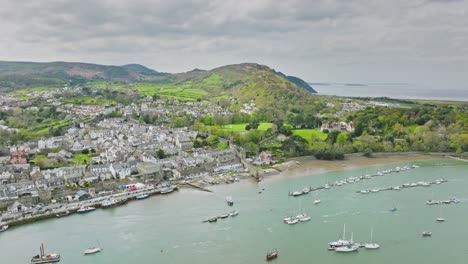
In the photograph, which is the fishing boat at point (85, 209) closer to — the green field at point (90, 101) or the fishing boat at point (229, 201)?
the fishing boat at point (229, 201)

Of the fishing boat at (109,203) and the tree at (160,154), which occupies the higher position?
the tree at (160,154)

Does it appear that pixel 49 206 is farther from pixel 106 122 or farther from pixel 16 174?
→ pixel 106 122

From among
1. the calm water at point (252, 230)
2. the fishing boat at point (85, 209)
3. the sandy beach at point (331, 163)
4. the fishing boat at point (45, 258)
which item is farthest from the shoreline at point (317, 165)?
the fishing boat at point (45, 258)

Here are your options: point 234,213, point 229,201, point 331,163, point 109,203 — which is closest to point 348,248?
point 234,213

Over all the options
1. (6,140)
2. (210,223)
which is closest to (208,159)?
(210,223)

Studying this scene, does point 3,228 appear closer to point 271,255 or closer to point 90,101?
point 271,255

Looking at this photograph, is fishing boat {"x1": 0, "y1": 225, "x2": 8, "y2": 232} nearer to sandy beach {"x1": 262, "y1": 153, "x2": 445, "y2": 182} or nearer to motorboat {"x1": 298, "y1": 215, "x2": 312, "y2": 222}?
motorboat {"x1": 298, "y1": 215, "x2": 312, "y2": 222}

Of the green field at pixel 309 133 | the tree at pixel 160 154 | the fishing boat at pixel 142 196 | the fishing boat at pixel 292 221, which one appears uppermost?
the green field at pixel 309 133

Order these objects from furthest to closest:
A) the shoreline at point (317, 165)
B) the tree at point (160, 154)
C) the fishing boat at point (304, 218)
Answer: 1. the tree at point (160, 154)
2. the shoreline at point (317, 165)
3. the fishing boat at point (304, 218)
